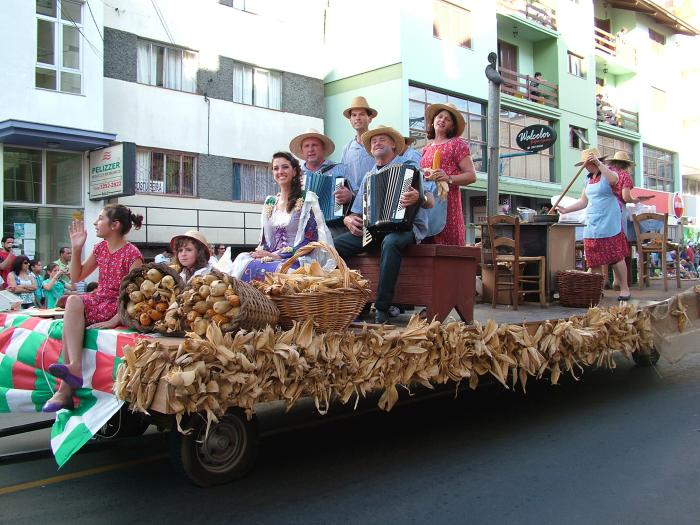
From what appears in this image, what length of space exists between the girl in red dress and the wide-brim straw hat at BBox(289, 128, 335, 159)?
2016 millimetres

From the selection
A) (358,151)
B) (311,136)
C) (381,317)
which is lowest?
(381,317)

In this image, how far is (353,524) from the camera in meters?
3.49

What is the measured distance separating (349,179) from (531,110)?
2039 cm

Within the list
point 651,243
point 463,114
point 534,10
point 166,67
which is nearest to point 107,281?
point 651,243

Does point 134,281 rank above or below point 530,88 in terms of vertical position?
below

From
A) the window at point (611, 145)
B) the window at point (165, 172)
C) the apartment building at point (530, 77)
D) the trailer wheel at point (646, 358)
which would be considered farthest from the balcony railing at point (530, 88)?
the trailer wheel at point (646, 358)

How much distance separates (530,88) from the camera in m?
25.5

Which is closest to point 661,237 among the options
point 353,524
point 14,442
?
point 353,524

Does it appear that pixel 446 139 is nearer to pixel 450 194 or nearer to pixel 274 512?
pixel 450 194

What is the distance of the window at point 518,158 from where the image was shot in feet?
79.8

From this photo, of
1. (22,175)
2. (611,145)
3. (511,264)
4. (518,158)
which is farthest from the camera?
(611,145)

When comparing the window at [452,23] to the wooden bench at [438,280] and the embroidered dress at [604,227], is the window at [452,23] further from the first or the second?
the wooden bench at [438,280]

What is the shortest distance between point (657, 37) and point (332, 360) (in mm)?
37255

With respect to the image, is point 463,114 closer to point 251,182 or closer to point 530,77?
point 530,77
